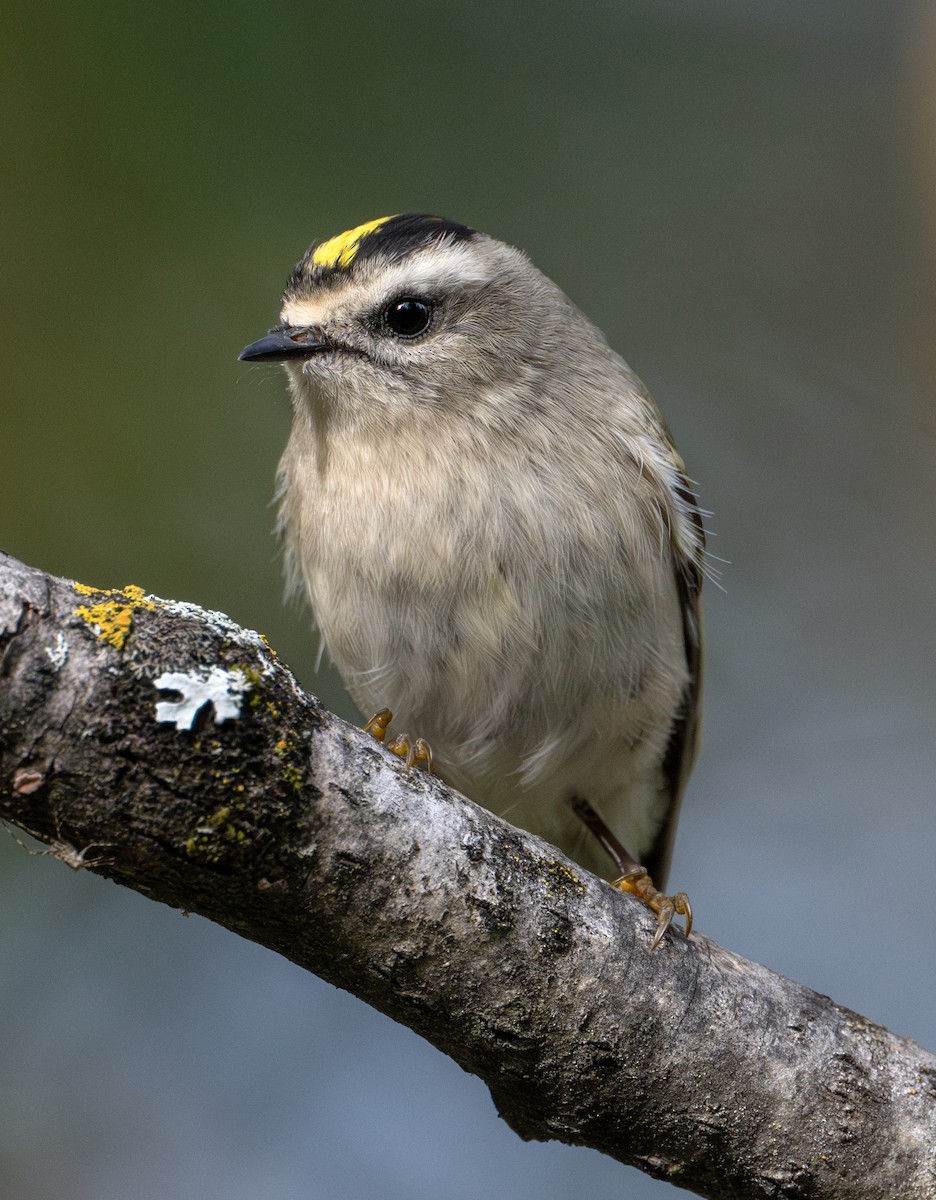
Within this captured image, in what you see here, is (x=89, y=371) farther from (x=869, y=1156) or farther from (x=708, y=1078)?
(x=869, y=1156)

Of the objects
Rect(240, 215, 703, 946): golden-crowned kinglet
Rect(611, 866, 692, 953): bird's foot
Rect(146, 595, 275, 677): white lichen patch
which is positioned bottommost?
Rect(146, 595, 275, 677): white lichen patch

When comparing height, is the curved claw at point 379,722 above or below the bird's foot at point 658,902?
above

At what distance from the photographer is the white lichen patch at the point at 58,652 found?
3.77 feet

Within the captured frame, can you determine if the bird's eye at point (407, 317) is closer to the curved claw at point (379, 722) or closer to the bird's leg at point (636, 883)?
the curved claw at point (379, 722)

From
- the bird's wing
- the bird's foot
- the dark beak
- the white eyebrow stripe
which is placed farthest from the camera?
the bird's wing

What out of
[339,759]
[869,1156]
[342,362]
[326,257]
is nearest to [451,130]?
[326,257]

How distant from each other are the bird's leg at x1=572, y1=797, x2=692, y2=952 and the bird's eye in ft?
3.93

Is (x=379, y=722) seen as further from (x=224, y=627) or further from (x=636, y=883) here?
(x=224, y=627)

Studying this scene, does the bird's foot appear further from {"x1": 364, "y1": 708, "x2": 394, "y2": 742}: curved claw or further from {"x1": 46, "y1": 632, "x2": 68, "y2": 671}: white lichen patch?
{"x1": 46, "y1": 632, "x2": 68, "y2": 671}: white lichen patch

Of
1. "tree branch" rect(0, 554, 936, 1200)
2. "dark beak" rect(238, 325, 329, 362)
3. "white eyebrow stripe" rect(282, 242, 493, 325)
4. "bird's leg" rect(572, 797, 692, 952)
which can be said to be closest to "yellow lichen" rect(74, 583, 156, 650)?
"tree branch" rect(0, 554, 936, 1200)

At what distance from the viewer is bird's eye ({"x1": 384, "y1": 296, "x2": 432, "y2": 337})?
243 cm

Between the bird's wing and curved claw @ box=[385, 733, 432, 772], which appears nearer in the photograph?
curved claw @ box=[385, 733, 432, 772]

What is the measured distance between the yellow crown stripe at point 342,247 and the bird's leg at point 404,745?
99 centimetres

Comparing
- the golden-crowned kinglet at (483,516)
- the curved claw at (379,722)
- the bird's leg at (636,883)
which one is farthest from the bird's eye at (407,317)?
the bird's leg at (636,883)
